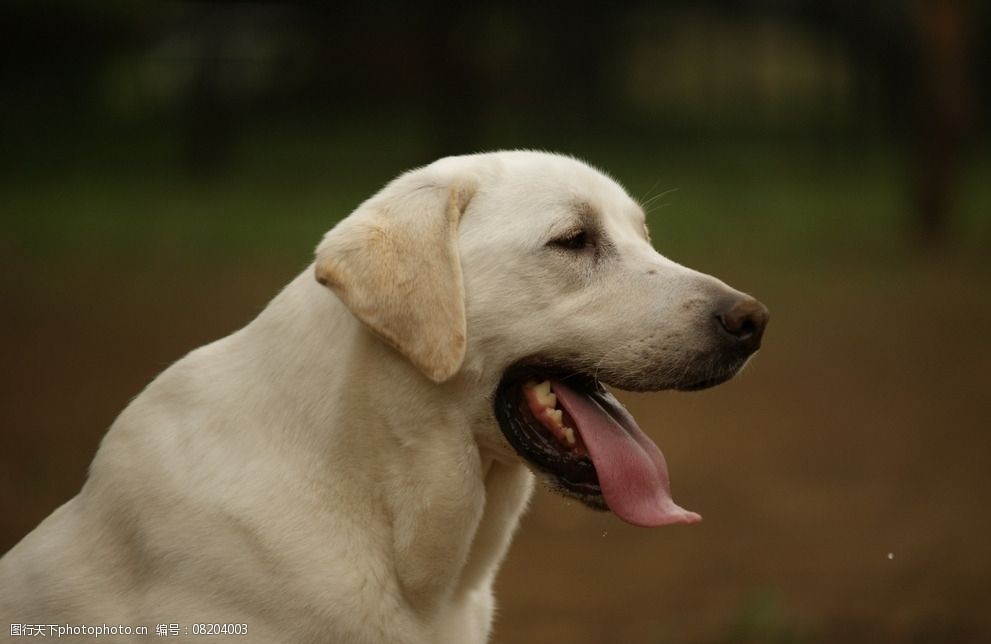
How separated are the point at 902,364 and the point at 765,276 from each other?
338 centimetres

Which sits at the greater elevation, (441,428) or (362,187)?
(441,428)

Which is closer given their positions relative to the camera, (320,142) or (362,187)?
(362,187)

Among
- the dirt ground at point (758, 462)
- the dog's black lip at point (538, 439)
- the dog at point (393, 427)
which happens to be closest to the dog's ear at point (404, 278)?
the dog at point (393, 427)

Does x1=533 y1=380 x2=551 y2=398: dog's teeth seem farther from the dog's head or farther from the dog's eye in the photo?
the dog's eye

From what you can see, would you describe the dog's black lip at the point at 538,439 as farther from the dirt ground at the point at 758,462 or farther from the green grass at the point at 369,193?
the green grass at the point at 369,193

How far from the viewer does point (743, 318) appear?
11.7 ft

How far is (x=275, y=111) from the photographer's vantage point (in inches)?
989

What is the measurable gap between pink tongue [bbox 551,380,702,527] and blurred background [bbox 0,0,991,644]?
2.27 metres

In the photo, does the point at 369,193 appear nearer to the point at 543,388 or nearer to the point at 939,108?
the point at 939,108

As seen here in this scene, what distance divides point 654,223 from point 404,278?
1408 centimetres

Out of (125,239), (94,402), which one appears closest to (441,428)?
(94,402)

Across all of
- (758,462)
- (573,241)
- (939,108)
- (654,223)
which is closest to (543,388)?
(573,241)

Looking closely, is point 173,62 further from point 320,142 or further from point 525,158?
point 525,158

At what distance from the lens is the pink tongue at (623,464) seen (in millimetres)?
3553
